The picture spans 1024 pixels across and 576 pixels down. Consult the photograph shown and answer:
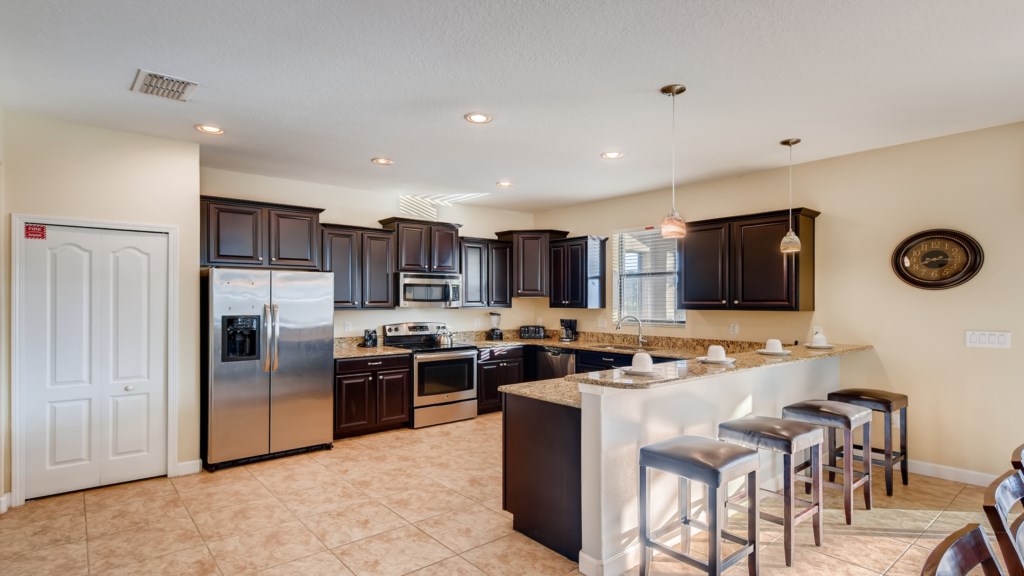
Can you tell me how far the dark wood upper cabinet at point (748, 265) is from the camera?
178 inches

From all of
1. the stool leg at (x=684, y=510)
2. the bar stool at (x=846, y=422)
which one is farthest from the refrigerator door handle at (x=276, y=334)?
the bar stool at (x=846, y=422)

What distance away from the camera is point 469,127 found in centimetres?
379

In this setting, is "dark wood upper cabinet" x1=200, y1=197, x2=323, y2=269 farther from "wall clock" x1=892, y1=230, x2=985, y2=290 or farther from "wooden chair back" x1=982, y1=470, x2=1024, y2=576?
"wall clock" x1=892, y1=230, x2=985, y2=290

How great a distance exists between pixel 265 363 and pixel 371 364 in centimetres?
107

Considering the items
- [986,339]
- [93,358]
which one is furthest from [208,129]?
[986,339]

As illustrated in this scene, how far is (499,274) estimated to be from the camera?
6816 mm

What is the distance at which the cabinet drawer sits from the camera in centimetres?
508

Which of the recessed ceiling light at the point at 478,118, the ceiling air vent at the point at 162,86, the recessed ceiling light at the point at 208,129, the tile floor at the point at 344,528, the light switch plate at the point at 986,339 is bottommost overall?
the tile floor at the point at 344,528

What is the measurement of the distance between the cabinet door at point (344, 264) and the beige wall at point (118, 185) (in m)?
1.33

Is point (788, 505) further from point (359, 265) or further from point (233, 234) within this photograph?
point (233, 234)

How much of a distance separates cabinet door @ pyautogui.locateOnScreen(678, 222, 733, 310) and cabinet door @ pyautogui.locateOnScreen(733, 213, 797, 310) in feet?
0.30

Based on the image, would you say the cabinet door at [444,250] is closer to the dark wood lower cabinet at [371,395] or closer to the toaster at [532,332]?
→ the dark wood lower cabinet at [371,395]

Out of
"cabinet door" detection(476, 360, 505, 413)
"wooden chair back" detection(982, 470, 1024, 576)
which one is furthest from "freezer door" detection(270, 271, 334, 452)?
"wooden chair back" detection(982, 470, 1024, 576)

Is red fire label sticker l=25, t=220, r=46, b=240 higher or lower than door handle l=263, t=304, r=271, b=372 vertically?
higher
